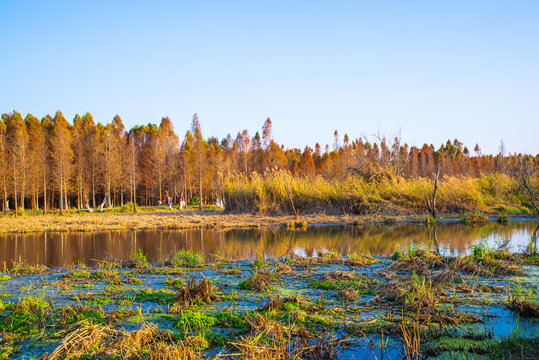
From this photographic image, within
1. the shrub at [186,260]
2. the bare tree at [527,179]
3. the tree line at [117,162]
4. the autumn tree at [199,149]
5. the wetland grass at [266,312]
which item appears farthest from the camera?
the autumn tree at [199,149]

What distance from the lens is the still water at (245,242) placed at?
1028 cm

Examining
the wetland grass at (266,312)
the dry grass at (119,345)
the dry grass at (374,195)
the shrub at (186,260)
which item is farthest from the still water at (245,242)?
the dry grass at (374,195)

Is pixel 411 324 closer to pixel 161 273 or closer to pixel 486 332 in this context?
pixel 486 332

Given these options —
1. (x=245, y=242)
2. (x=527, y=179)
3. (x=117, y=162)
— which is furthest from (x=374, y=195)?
(x=117, y=162)

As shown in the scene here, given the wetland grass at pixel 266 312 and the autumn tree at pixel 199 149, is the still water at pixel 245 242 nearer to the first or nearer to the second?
the wetland grass at pixel 266 312

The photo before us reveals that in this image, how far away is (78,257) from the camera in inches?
401

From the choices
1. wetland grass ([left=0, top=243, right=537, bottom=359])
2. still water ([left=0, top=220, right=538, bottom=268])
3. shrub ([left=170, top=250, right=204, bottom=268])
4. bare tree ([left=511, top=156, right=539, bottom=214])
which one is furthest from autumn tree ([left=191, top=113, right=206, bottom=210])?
wetland grass ([left=0, top=243, right=537, bottom=359])

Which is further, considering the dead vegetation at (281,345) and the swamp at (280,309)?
the swamp at (280,309)

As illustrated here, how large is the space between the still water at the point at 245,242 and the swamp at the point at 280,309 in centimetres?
159

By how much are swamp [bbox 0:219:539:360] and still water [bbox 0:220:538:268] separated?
159 centimetres

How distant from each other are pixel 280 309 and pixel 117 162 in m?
41.4

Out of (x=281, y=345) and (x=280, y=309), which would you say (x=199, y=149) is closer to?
(x=280, y=309)

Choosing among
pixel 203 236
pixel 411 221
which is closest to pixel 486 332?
pixel 203 236

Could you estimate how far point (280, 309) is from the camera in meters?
4.58
